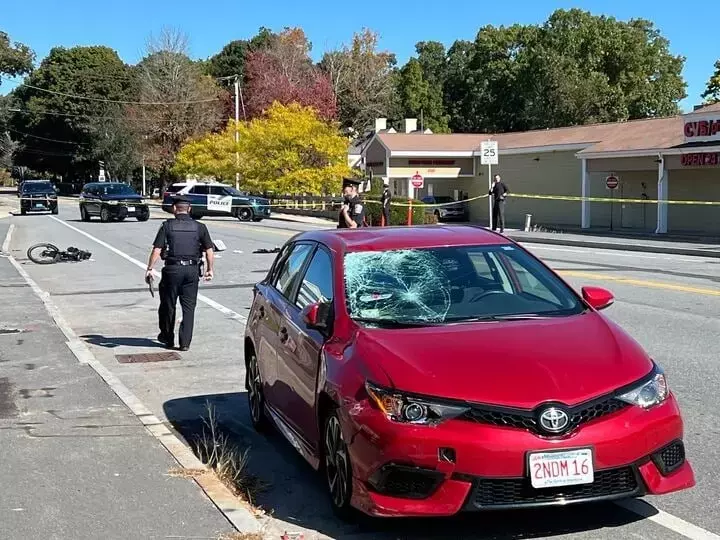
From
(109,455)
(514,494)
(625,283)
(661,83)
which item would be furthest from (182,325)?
(661,83)

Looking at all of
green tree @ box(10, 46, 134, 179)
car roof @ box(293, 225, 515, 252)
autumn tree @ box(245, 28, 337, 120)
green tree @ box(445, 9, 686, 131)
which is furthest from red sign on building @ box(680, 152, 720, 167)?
green tree @ box(10, 46, 134, 179)

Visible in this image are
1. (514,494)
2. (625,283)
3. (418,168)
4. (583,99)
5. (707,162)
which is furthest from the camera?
(583,99)

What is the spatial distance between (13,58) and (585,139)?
1513 inches

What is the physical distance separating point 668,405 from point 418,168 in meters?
45.2

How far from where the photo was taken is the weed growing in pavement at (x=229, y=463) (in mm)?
5607

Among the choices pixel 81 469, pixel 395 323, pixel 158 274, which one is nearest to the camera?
pixel 395 323

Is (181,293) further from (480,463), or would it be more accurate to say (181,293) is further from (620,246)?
(620,246)

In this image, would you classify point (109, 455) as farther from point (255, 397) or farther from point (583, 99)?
point (583, 99)

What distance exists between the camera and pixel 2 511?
510cm

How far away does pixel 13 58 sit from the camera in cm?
5878

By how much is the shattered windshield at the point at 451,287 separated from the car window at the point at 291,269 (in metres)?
0.77

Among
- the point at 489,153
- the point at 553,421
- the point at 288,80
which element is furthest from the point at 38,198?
the point at 553,421

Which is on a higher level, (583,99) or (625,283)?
(583,99)

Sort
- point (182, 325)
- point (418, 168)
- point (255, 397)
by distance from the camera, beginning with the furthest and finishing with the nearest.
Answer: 1. point (418, 168)
2. point (182, 325)
3. point (255, 397)
